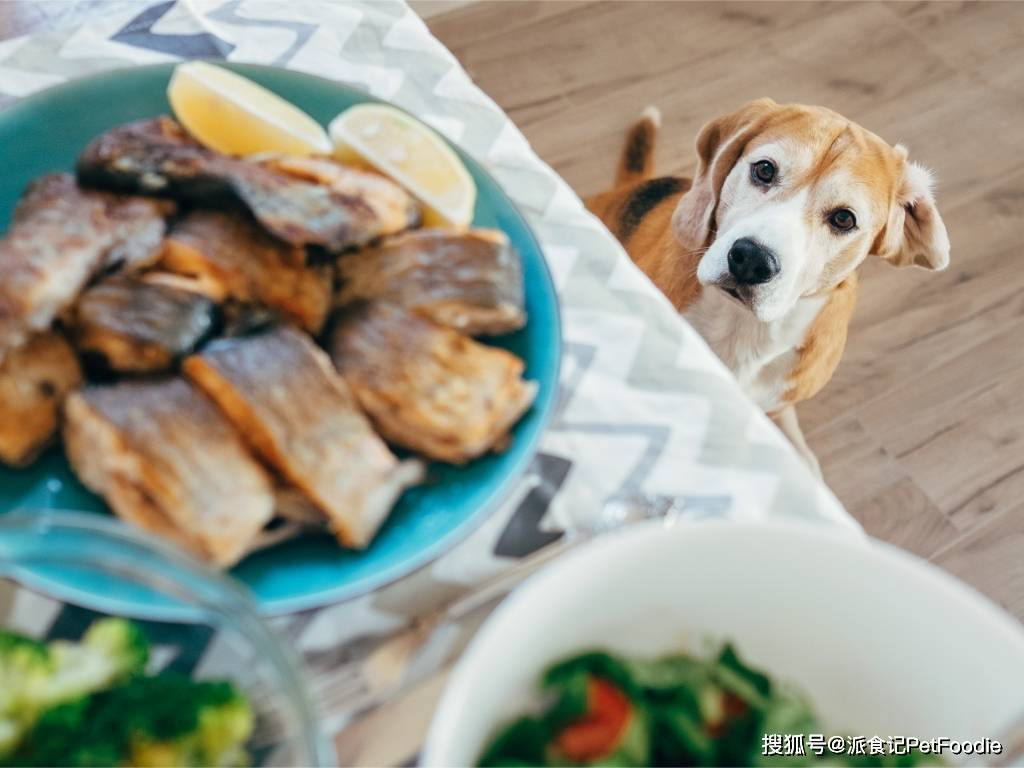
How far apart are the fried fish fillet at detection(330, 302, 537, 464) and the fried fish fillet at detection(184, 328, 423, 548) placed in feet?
0.08

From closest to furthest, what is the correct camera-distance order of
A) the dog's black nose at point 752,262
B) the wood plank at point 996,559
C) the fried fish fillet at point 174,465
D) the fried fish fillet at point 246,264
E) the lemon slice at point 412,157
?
the fried fish fillet at point 174,465 < the fried fish fillet at point 246,264 < the lemon slice at point 412,157 < the dog's black nose at point 752,262 < the wood plank at point 996,559

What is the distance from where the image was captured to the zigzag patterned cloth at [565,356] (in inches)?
29.0

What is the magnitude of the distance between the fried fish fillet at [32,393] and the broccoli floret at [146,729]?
21 cm

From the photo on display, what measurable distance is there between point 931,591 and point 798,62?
82.5 inches

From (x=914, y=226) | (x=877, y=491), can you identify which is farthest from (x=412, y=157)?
(x=877, y=491)

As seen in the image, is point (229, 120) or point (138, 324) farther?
point (229, 120)

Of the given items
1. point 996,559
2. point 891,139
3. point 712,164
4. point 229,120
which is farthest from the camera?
point 891,139

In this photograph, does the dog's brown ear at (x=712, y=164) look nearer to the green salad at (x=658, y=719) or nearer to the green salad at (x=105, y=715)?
the green salad at (x=658, y=719)

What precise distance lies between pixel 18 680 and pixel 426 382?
1.05ft

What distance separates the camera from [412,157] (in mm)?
846

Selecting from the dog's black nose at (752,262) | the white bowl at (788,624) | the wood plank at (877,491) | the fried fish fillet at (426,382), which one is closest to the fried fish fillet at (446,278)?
the fried fish fillet at (426,382)

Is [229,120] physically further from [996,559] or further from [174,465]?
[996,559]

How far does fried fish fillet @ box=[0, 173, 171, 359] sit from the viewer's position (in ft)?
2.20

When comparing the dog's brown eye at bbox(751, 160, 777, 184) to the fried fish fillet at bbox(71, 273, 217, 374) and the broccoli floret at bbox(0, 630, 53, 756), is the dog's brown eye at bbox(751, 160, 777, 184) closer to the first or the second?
the fried fish fillet at bbox(71, 273, 217, 374)
